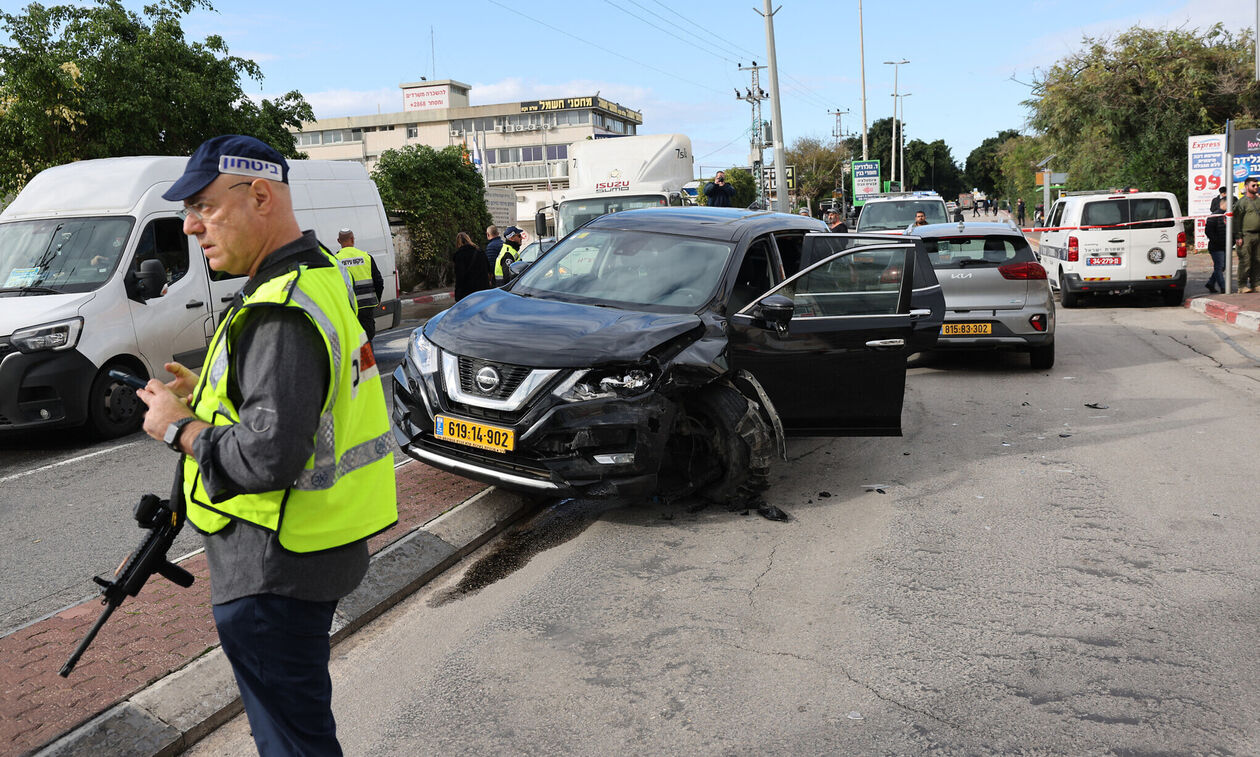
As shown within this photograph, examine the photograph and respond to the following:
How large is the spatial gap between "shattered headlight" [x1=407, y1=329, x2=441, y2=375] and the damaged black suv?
0.01 meters

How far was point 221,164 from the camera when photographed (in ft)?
7.11

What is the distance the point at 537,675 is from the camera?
3.93 meters

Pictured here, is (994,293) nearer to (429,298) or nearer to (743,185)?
(429,298)

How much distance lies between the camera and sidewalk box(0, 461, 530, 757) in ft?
11.1

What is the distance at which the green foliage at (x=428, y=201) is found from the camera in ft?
89.1

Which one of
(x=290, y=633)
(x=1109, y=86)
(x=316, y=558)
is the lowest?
(x=290, y=633)

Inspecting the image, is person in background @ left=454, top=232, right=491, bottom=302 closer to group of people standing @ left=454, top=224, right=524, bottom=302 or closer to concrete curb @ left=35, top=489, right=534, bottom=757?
group of people standing @ left=454, top=224, right=524, bottom=302

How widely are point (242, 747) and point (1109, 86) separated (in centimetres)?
3146

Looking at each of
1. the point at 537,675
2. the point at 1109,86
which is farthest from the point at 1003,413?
the point at 1109,86

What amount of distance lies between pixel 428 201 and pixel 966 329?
19.8m

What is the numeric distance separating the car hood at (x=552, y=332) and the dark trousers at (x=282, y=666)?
3291mm

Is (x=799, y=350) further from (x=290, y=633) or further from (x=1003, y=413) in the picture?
(x=290, y=633)

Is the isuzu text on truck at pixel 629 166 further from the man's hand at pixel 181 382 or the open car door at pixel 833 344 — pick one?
the man's hand at pixel 181 382

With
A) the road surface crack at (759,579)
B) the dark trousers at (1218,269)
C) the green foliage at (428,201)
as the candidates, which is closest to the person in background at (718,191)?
the dark trousers at (1218,269)
